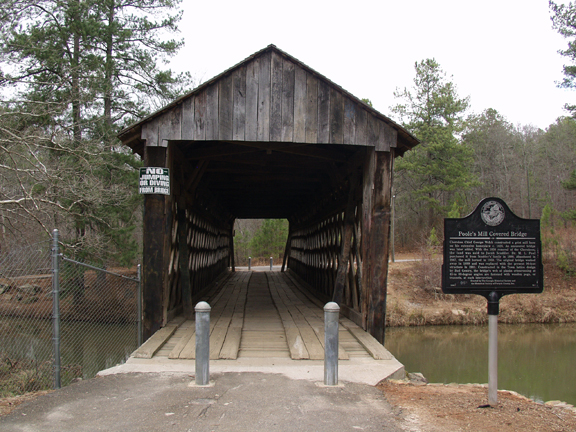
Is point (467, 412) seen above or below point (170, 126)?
below

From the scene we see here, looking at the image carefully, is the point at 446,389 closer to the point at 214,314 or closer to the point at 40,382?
the point at 214,314

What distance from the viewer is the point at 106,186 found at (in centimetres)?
1488

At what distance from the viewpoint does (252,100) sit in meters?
6.55

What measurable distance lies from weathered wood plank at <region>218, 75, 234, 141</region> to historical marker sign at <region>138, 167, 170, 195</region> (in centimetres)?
90

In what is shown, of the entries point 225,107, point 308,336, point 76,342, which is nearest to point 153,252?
point 225,107

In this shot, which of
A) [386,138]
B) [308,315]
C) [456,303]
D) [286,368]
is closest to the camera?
[286,368]

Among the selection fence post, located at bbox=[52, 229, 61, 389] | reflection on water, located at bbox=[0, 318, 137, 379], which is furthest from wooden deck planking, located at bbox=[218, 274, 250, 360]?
reflection on water, located at bbox=[0, 318, 137, 379]

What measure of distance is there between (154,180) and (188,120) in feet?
3.01

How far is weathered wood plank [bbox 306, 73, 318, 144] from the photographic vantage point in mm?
6586

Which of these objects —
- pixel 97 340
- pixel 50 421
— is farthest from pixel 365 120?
pixel 97 340

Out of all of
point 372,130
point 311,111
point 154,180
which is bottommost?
point 154,180

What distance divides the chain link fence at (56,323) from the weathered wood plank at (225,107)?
2328mm

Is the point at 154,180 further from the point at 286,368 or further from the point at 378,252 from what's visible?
the point at 378,252

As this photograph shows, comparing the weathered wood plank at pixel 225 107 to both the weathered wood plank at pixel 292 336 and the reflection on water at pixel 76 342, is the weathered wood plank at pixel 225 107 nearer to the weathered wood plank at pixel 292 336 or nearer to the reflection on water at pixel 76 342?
the weathered wood plank at pixel 292 336
